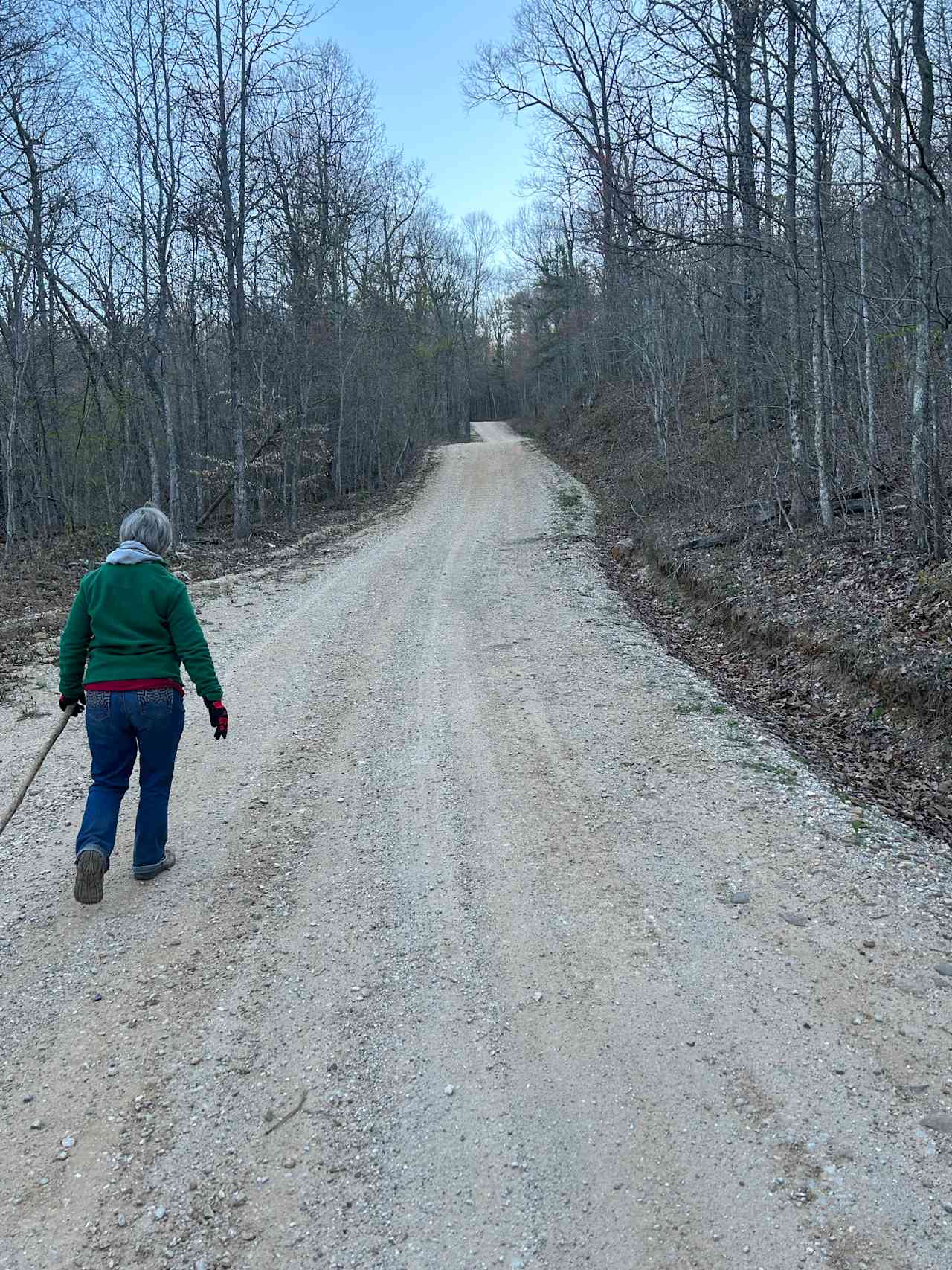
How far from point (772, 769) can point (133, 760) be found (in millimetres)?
4310

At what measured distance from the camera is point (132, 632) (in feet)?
13.9

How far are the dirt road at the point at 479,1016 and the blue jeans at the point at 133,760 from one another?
0.31 metres

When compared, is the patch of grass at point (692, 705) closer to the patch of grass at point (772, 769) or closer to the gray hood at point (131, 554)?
the patch of grass at point (772, 769)

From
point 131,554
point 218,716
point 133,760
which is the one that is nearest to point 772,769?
point 218,716

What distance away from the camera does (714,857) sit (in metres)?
4.70

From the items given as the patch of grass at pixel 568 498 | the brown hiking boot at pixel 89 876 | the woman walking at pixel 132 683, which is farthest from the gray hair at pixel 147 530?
the patch of grass at pixel 568 498

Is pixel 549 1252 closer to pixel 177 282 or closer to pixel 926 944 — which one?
pixel 926 944

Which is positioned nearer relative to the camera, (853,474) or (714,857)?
(714,857)

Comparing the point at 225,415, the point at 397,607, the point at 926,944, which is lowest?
the point at 926,944

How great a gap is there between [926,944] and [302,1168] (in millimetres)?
3025

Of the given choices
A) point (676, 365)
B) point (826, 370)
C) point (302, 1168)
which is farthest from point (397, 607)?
point (676, 365)

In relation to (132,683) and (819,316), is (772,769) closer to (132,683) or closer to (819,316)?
(132,683)

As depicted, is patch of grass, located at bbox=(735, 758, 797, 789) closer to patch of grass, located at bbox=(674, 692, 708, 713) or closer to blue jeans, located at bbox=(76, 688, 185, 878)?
patch of grass, located at bbox=(674, 692, 708, 713)

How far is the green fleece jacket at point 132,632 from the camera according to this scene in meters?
4.22
